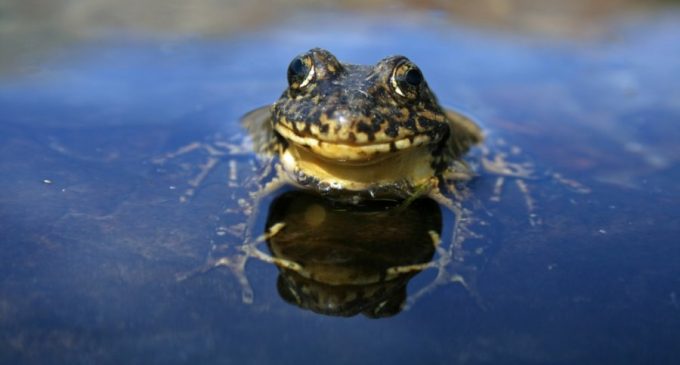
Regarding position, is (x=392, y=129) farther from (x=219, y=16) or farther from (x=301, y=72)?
(x=219, y=16)

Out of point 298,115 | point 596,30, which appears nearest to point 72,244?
point 298,115

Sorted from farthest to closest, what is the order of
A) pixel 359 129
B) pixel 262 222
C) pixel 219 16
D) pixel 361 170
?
pixel 219 16
pixel 361 170
pixel 262 222
pixel 359 129

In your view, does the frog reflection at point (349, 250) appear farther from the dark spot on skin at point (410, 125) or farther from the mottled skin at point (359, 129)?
the dark spot on skin at point (410, 125)

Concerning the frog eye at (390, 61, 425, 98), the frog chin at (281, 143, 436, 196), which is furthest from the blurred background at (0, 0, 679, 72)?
the frog eye at (390, 61, 425, 98)

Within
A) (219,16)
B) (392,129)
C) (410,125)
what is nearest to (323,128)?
(392,129)

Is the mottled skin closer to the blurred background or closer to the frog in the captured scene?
the frog

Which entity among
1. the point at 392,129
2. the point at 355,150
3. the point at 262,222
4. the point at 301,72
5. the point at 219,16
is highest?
the point at 301,72
